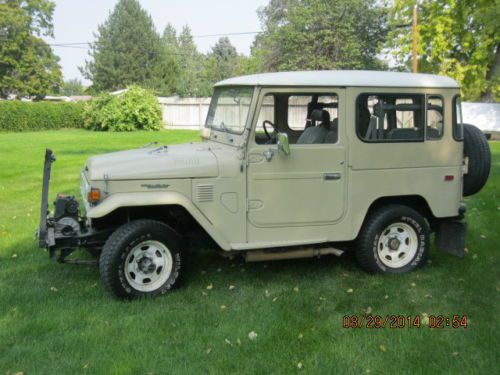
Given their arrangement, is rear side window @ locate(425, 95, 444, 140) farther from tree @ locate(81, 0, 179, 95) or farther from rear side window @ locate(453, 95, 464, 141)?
tree @ locate(81, 0, 179, 95)

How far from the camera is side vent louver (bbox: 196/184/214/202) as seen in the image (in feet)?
16.1

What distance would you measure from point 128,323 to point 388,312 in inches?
90.0

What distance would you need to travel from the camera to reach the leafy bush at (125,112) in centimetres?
2902

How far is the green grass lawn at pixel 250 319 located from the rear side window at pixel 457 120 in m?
1.49

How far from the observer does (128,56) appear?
54.0m

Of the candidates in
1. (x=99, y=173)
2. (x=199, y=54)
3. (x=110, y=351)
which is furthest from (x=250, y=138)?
(x=199, y=54)

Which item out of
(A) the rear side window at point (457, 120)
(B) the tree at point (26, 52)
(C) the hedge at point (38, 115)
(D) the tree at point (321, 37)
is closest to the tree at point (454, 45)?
(D) the tree at point (321, 37)

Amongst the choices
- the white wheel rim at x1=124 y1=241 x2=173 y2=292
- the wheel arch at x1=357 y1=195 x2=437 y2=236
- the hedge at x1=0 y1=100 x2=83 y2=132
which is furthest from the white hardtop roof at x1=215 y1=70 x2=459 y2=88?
the hedge at x1=0 y1=100 x2=83 y2=132

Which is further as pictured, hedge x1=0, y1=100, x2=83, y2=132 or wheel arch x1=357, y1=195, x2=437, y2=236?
hedge x1=0, y1=100, x2=83, y2=132

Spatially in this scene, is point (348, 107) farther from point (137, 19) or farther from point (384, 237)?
point (137, 19)

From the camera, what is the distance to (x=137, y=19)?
182ft

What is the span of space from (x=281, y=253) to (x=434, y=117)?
2.15 meters

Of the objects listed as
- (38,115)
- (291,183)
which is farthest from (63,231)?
(38,115)

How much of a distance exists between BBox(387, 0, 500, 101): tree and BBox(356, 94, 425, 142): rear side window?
20.5 m
